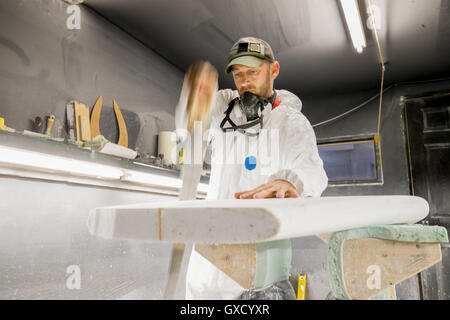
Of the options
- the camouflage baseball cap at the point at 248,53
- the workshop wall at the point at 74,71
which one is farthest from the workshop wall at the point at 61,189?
the camouflage baseball cap at the point at 248,53

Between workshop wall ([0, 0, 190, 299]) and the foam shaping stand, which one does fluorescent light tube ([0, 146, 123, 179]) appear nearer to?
workshop wall ([0, 0, 190, 299])

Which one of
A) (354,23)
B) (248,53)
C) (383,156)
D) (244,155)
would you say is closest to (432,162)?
(383,156)

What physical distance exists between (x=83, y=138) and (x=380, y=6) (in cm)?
261

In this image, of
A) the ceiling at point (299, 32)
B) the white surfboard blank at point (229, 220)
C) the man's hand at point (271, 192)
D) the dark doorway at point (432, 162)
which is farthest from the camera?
the dark doorway at point (432, 162)

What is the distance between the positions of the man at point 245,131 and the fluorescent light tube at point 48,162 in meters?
0.68

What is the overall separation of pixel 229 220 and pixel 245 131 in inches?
42.6

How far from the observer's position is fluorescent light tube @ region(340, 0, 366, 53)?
2.50 meters

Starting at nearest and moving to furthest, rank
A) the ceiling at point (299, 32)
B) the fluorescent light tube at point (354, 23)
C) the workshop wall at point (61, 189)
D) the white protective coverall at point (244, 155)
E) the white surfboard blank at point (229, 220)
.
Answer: the white surfboard blank at point (229, 220) < the white protective coverall at point (244, 155) < the workshop wall at point (61, 189) < the fluorescent light tube at point (354, 23) < the ceiling at point (299, 32)

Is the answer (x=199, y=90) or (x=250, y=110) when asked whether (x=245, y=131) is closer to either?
(x=250, y=110)

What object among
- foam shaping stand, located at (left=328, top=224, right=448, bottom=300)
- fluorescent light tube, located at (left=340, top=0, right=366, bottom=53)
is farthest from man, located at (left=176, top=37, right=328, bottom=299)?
fluorescent light tube, located at (left=340, top=0, right=366, bottom=53)

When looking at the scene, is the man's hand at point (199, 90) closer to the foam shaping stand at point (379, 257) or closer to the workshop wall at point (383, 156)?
the foam shaping stand at point (379, 257)

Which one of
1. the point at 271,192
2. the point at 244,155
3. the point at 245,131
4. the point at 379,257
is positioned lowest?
the point at 379,257

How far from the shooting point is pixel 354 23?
2.77 m

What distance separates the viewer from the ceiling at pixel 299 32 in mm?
2633
